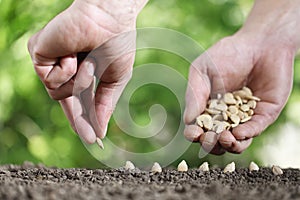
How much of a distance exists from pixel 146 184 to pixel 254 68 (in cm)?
77

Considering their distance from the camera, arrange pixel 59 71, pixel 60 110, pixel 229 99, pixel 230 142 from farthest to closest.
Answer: pixel 60 110, pixel 229 99, pixel 230 142, pixel 59 71

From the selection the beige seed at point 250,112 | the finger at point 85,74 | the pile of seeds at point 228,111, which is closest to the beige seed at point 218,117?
the pile of seeds at point 228,111

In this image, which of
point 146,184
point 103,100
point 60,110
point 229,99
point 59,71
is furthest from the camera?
point 60,110

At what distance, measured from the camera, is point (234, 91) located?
5.72 ft

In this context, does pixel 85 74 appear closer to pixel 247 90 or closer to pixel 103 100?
pixel 103 100

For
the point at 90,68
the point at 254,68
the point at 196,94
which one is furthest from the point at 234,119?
the point at 90,68

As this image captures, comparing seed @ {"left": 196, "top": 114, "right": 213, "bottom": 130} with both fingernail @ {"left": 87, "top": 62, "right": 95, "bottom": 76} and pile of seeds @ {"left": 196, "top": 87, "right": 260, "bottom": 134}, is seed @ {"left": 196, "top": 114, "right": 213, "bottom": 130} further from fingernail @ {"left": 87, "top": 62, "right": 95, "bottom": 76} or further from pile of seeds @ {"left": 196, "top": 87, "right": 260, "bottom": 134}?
fingernail @ {"left": 87, "top": 62, "right": 95, "bottom": 76}

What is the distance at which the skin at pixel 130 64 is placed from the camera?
3.92ft

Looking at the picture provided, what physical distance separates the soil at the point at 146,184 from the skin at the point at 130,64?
136mm

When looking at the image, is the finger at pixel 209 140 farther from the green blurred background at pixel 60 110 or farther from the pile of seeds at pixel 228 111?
the green blurred background at pixel 60 110

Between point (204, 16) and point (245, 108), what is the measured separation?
123cm

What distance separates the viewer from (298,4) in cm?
189

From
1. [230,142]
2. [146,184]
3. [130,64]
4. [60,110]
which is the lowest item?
[60,110]

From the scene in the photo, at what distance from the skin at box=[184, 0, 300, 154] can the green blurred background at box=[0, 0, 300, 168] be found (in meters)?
0.84
